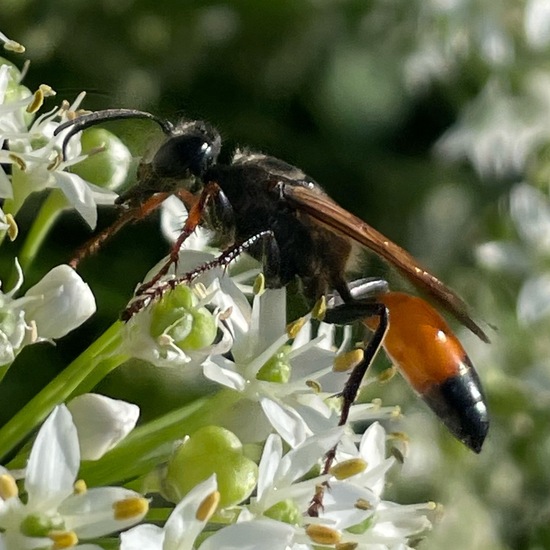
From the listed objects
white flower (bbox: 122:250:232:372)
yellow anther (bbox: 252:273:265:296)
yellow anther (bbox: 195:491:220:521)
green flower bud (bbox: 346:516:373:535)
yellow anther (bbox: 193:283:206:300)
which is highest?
yellow anther (bbox: 252:273:265:296)

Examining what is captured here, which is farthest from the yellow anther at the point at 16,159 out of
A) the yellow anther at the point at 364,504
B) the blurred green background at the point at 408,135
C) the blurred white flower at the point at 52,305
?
the blurred green background at the point at 408,135

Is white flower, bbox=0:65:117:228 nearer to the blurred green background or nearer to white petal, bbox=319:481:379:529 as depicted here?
Answer: white petal, bbox=319:481:379:529

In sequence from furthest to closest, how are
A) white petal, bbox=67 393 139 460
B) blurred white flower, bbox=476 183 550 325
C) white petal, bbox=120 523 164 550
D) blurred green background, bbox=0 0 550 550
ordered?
1. blurred white flower, bbox=476 183 550 325
2. blurred green background, bbox=0 0 550 550
3. white petal, bbox=67 393 139 460
4. white petal, bbox=120 523 164 550

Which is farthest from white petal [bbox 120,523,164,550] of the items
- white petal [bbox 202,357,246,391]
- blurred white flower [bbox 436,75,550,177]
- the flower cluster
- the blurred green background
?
blurred white flower [bbox 436,75,550,177]

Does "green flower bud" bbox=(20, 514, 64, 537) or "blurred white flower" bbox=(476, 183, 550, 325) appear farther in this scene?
"blurred white flower" bbox=(476, 183, 550, 325)

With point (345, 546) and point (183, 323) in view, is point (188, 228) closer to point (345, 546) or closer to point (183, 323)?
point (183, 323)

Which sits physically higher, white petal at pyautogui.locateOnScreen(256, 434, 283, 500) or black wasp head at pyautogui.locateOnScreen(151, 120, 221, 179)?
black wasp head at pyautogui.locateOnScreen(151, 120, 221, 179)

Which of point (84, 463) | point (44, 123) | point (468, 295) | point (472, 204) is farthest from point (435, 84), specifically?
point (84, 463)
